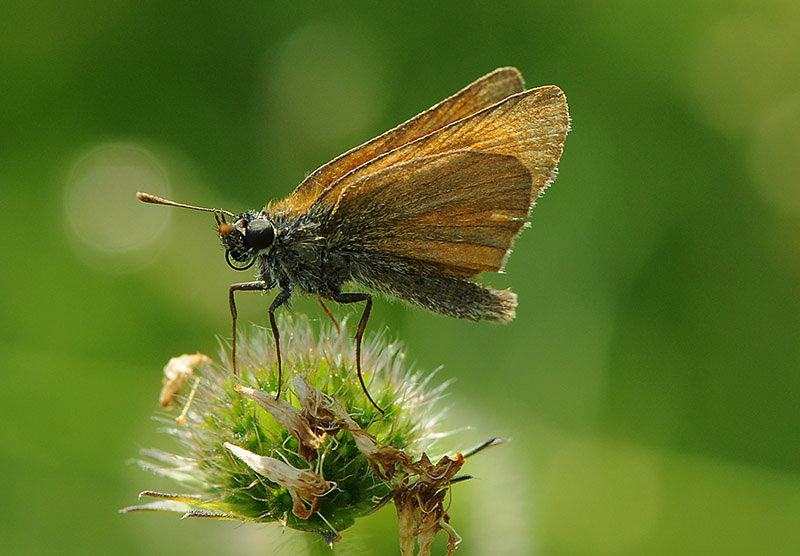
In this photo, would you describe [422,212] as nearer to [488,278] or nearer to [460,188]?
[460,188]

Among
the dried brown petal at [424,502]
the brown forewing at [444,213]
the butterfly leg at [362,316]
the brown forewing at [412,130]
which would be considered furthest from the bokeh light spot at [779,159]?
the dried brown petal at [424,502]

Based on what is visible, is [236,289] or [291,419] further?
[236,289]

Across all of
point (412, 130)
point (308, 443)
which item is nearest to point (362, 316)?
point (308, 443)

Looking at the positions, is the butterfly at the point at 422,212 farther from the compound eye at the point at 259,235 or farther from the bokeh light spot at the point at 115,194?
the bokeh light spot at the point at 115,194

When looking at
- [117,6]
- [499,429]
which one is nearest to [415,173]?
[499,429]

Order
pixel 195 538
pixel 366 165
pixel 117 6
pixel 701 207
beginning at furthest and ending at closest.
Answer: pixel 117 6 → pixel 701 207 → pixel 195 538 → pixel 366 165

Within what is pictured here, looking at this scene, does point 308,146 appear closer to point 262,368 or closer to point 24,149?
point 24,149
